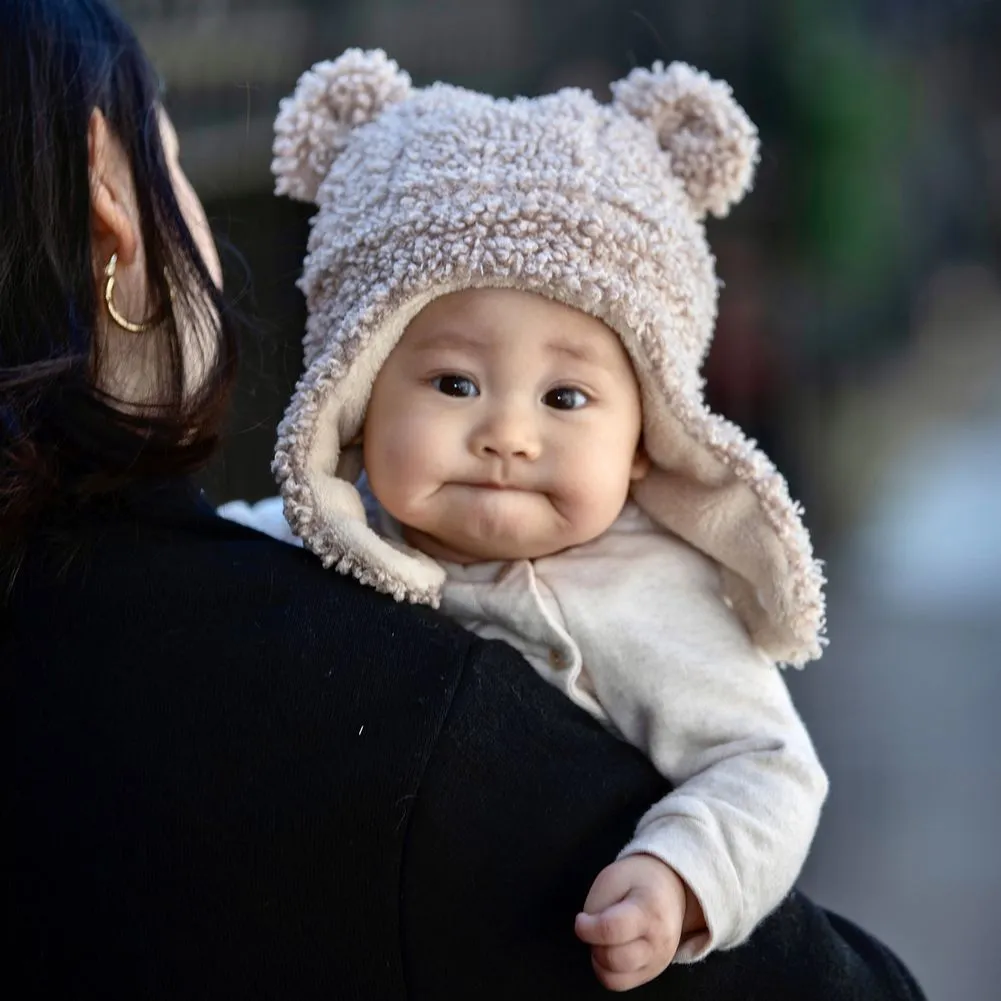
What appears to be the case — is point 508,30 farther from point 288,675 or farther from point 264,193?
point 288,675

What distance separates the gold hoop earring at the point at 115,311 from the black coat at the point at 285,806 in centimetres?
23

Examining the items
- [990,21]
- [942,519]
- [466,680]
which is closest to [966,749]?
[942,519]

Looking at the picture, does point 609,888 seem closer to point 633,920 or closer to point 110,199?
point 633,920

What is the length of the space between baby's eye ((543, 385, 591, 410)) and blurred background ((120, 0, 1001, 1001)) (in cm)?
171

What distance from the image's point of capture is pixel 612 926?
0.86 meters

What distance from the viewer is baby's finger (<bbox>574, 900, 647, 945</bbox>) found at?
86 centimetres

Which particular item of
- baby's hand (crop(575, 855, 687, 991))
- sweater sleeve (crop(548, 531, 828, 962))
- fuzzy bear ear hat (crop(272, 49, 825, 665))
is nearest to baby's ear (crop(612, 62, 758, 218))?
fuzzy bear ear hat (crop(272, 49, 825, 665))

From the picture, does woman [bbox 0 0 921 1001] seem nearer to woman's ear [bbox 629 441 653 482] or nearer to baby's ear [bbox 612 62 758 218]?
woman's ear [bbox 629 441 653 482]

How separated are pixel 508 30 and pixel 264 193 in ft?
3.37

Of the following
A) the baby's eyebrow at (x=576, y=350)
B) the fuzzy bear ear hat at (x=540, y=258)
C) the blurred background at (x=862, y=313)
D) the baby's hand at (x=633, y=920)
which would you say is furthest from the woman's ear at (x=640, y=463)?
the blurred background at (x=862, y=313)

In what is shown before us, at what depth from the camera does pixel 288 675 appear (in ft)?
2.92

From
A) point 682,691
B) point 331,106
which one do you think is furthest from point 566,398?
point 331,106

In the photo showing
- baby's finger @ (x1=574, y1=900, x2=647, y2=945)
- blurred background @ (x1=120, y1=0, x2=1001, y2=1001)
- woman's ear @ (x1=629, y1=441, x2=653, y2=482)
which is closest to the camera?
baby's finger @ (x1=574, y1=900, x2=647, y2=945)

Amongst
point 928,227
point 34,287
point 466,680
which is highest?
point 34,287
